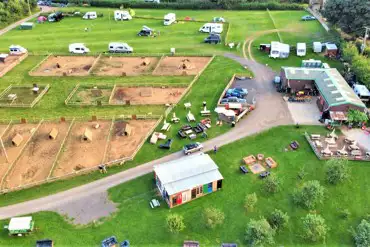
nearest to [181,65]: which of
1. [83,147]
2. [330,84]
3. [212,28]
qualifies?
[212,28]

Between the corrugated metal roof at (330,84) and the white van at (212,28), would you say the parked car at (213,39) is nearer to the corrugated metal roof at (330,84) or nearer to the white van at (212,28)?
the white van at (212,28)

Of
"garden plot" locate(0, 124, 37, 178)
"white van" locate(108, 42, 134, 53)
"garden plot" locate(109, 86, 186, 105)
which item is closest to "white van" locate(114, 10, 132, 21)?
"white van" locate(108, 42, 134, 53)

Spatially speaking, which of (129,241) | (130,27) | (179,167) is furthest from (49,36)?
(129,241)

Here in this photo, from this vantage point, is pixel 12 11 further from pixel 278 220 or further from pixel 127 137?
pixel 278 220

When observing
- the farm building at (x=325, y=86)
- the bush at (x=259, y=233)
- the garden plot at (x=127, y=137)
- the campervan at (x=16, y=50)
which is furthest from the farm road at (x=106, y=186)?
the campervan at (x=16, y=50)

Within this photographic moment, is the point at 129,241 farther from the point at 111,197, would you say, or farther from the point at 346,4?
the point at 346,4

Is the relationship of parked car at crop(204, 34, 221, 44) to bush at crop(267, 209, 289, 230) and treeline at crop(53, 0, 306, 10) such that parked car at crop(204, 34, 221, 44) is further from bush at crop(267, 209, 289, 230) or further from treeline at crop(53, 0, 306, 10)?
bush at crop(267, 209, 289, 230)
